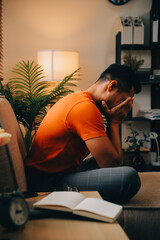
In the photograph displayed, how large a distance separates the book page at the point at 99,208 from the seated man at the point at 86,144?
47cm

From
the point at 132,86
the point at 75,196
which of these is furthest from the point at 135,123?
the point at 75,196

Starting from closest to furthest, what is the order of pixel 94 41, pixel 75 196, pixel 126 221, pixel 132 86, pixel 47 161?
1. pixel 75 196
2. pixel 126 221
3. pixel 47 161
4. pixel 132 86
5. pixel 94 41

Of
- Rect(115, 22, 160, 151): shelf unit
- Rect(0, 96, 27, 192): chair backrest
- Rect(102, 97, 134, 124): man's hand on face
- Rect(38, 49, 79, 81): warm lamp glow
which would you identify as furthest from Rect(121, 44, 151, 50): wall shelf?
Rect(0, 96, 27, 192): chair backrest

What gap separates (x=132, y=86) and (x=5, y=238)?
1.14 meters

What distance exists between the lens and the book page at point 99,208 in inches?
32.2

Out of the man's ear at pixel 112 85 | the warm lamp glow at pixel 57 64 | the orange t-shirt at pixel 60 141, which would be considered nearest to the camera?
the orange t-shirt at pixel 60 141

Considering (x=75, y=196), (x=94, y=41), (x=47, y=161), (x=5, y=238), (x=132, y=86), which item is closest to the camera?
(x=5, y=238)

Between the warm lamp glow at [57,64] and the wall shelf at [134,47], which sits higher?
the wall shelf at [134,47]

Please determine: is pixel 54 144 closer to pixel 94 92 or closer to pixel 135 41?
pixel 94 92

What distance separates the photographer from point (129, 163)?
2992 millimetres

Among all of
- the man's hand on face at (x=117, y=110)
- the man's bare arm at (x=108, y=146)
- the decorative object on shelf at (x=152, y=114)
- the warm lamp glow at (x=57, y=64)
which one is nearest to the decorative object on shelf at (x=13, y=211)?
the man's bare arm at (x=108, y=146)

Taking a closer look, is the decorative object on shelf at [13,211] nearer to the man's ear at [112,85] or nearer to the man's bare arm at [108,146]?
the man's bare arm at [108,146]

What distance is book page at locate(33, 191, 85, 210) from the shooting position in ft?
2.80

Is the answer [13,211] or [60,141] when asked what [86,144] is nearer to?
[60,141]
